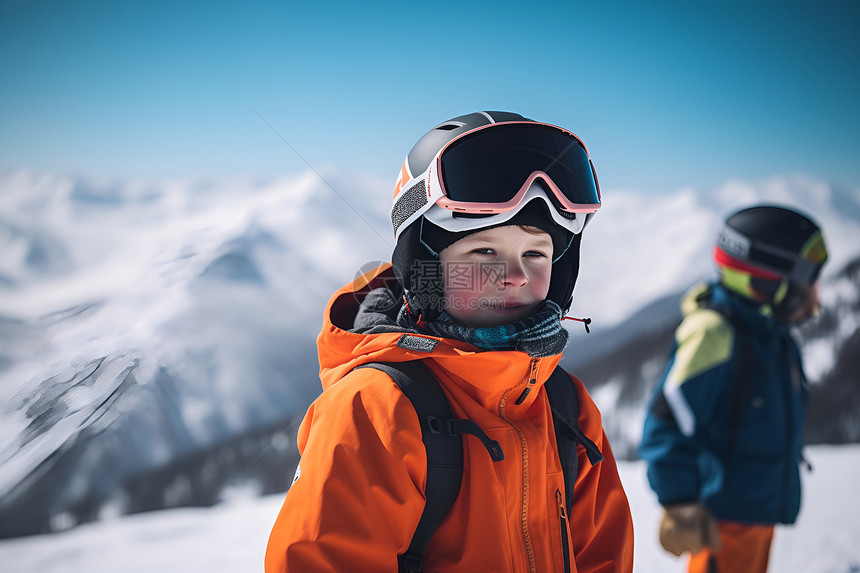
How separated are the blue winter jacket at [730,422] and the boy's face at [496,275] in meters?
0.65

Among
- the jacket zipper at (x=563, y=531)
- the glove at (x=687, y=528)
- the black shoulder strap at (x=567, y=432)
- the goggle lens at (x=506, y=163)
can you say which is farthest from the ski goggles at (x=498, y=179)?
the glove at (x=687, y=528)

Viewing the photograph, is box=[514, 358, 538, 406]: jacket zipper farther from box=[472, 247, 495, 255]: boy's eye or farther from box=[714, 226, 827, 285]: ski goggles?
box=[714, 226, 827, 285]: ski goggles

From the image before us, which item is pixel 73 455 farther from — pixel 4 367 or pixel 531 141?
pixel 531 141

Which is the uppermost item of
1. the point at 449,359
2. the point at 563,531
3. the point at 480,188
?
the point at 480,188

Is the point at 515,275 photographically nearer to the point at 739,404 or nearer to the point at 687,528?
the point at 739,404

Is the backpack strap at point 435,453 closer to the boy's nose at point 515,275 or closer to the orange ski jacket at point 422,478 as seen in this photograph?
the orange ski jacket at point 422,478

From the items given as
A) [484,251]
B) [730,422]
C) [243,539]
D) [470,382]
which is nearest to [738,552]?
[730,422]

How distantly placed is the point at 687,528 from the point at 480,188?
3.81ft

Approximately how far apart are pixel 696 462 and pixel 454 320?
0.89 m

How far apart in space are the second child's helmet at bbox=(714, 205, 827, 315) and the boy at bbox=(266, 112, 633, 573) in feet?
1.82

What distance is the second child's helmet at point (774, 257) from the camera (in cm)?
146

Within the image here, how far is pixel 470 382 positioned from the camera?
1.01 metres

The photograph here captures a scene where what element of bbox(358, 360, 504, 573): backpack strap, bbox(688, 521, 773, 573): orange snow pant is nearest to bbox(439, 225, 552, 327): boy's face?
bbox(358, 360, 504, 573): backpack strap

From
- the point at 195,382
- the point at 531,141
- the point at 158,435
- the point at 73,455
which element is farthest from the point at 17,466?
the point at 531,141
